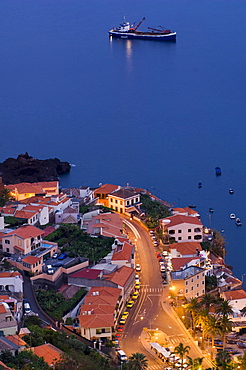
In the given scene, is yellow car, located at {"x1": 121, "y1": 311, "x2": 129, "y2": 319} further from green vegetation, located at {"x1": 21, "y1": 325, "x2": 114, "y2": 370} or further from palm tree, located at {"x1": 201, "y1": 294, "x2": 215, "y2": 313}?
green vegetation, located at {"x1": 21, "y1": 325, "x2": 114, "y2": 370}

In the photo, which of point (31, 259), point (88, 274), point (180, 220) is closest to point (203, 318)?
point (88, 274)

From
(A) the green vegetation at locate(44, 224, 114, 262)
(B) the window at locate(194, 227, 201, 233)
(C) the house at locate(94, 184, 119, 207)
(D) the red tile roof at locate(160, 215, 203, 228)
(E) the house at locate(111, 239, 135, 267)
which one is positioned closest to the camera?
(E) the house at locate(111, 239, 135, 267)

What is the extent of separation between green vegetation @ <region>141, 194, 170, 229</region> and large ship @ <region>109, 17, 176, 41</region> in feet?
203

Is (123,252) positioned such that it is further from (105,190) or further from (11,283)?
(105,190)

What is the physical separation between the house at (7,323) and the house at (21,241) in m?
6.88

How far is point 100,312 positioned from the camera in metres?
29.6

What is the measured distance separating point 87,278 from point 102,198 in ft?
38.6

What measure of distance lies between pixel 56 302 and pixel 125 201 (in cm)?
1181

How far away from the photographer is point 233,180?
174 feet

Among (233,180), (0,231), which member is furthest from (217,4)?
(0,231)

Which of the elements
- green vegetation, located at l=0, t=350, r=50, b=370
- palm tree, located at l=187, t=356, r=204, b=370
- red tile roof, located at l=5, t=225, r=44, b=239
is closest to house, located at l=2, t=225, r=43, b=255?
red tile roof, located at l=5, t=225, r=44, b=239

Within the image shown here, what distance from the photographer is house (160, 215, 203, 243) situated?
1517 inches

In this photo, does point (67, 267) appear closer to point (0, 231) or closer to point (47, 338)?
point (0, 231)

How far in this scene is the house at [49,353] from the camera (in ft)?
79.5
